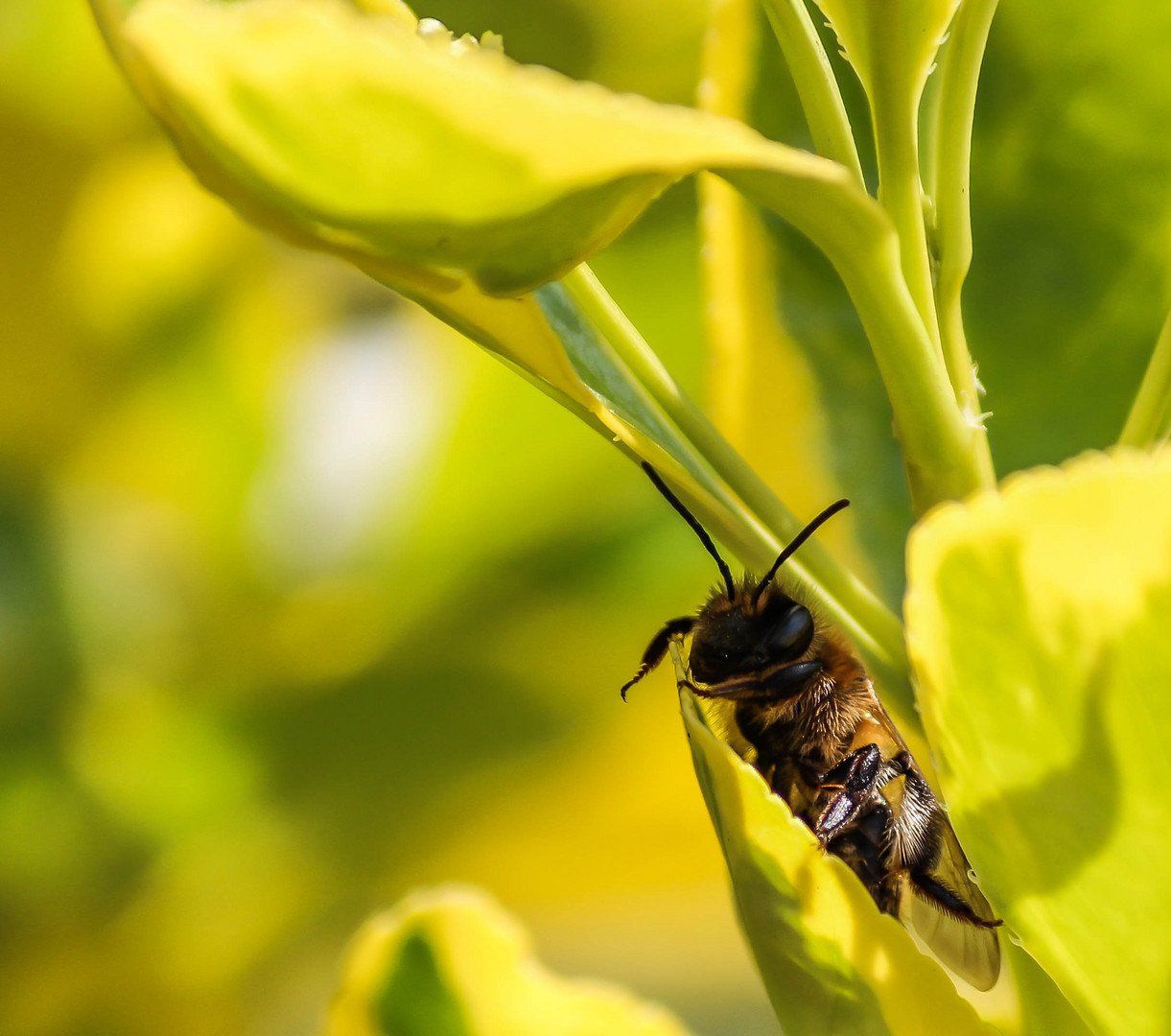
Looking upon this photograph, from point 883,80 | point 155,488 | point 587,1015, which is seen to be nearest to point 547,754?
point 155,488

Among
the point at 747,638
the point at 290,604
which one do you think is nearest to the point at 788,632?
the point at 747,638

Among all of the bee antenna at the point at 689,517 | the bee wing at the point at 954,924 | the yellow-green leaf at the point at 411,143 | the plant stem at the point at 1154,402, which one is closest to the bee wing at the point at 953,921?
the bee wing at the point at 954,924

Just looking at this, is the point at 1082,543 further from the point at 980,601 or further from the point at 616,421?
the point at 616,421

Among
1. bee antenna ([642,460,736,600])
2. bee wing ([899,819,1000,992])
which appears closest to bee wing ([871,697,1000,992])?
bee wing ([899,819,1000,992])

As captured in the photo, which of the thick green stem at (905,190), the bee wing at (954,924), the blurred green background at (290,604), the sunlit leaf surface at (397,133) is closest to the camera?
the sunlit leaf surface at (397,133)

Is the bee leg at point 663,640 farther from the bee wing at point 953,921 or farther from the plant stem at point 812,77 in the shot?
the plant stem at point 812,77

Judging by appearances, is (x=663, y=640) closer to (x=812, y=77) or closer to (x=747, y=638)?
(x=747, y=638)
